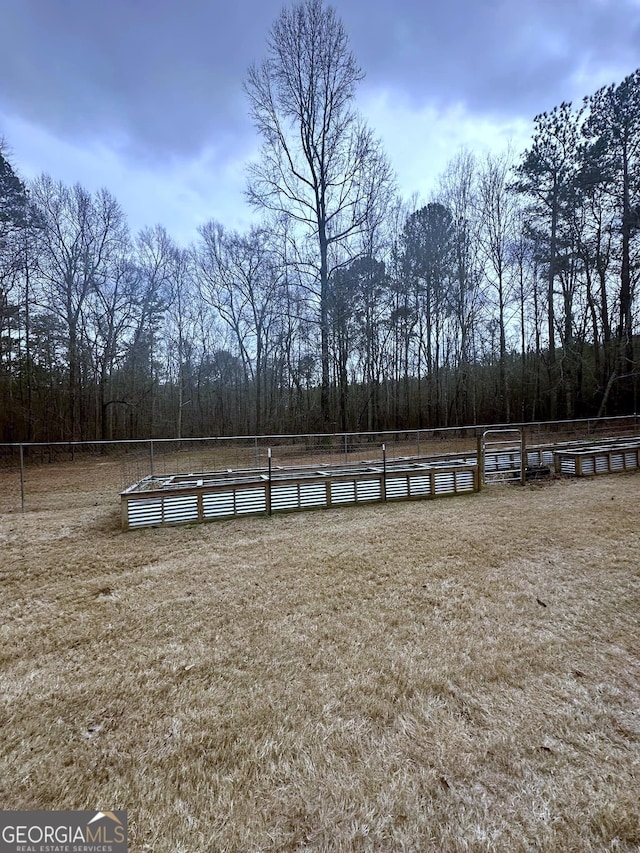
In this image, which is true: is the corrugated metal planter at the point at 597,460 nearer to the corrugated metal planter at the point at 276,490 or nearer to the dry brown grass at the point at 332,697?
the corrugated metal planter at the point at 276,490

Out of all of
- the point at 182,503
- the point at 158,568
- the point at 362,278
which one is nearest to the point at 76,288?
the point at 362,278

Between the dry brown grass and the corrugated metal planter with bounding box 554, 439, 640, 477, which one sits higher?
the corrugated metal planter with bounding box 554, 439, 640, 477

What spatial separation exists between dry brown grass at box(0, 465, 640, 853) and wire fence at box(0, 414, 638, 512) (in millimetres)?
3882

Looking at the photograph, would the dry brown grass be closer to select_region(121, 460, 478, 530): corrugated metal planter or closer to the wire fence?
select_region(121, 460, 478, 530): corrugated metal planter

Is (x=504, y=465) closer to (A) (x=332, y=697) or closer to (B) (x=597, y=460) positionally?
(B) (x=597, y=460)

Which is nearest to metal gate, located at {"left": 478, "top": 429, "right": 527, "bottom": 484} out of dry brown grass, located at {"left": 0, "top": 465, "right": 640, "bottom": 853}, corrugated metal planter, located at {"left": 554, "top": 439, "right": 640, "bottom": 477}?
corrugated metal planter, located at {"left": 554, "top": 439, "right": 640, "bottom": 477}

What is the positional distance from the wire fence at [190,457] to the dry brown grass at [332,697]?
3.88 meters

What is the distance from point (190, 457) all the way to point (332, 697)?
8.05m

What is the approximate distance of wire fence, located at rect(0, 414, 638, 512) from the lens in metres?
7.18

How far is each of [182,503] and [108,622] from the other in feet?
8.49

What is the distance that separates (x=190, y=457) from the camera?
350 inches

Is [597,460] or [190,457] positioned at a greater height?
[190,457]

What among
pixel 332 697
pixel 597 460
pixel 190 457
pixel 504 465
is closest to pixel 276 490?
pixel 332 697

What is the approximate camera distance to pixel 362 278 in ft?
45.3
